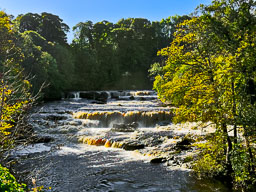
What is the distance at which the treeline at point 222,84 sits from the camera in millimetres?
6379

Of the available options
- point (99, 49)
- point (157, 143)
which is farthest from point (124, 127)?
point (99, 49)

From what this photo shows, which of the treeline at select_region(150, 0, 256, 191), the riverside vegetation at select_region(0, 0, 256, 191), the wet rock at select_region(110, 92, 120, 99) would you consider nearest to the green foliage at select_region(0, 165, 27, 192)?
the riverside vegetation at select_region(0, 0, 256, 191)

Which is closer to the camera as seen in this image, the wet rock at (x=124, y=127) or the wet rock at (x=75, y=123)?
the wet rock at (x=124, y=127)

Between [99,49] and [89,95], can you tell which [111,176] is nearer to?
[89,95]

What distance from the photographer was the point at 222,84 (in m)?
6.82

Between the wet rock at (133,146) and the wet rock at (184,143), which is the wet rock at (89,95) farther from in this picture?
the wet rock at (184,143)

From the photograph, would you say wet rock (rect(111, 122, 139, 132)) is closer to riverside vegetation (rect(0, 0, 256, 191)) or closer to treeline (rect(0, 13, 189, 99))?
riverside vegetation (rect(0, 0, 256, 191))

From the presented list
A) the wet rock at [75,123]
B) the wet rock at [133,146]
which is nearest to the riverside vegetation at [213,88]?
the wet rock at [133,146]

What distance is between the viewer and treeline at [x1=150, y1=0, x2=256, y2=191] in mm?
6379

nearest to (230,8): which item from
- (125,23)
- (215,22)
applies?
(215,22)

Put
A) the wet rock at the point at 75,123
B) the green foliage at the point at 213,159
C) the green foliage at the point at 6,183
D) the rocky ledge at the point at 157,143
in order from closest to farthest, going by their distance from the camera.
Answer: the green foliage at the point at 6,183 → the green foliage at the point at 213,159 → the rocky ledge at the point at 157,143 → the wet rock at the point at 75,123

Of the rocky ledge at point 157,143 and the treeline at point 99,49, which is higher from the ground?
the treeline at point 99,49

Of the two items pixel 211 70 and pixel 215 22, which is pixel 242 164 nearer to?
pixel 211 70

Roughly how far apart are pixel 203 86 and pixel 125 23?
68.8 m
